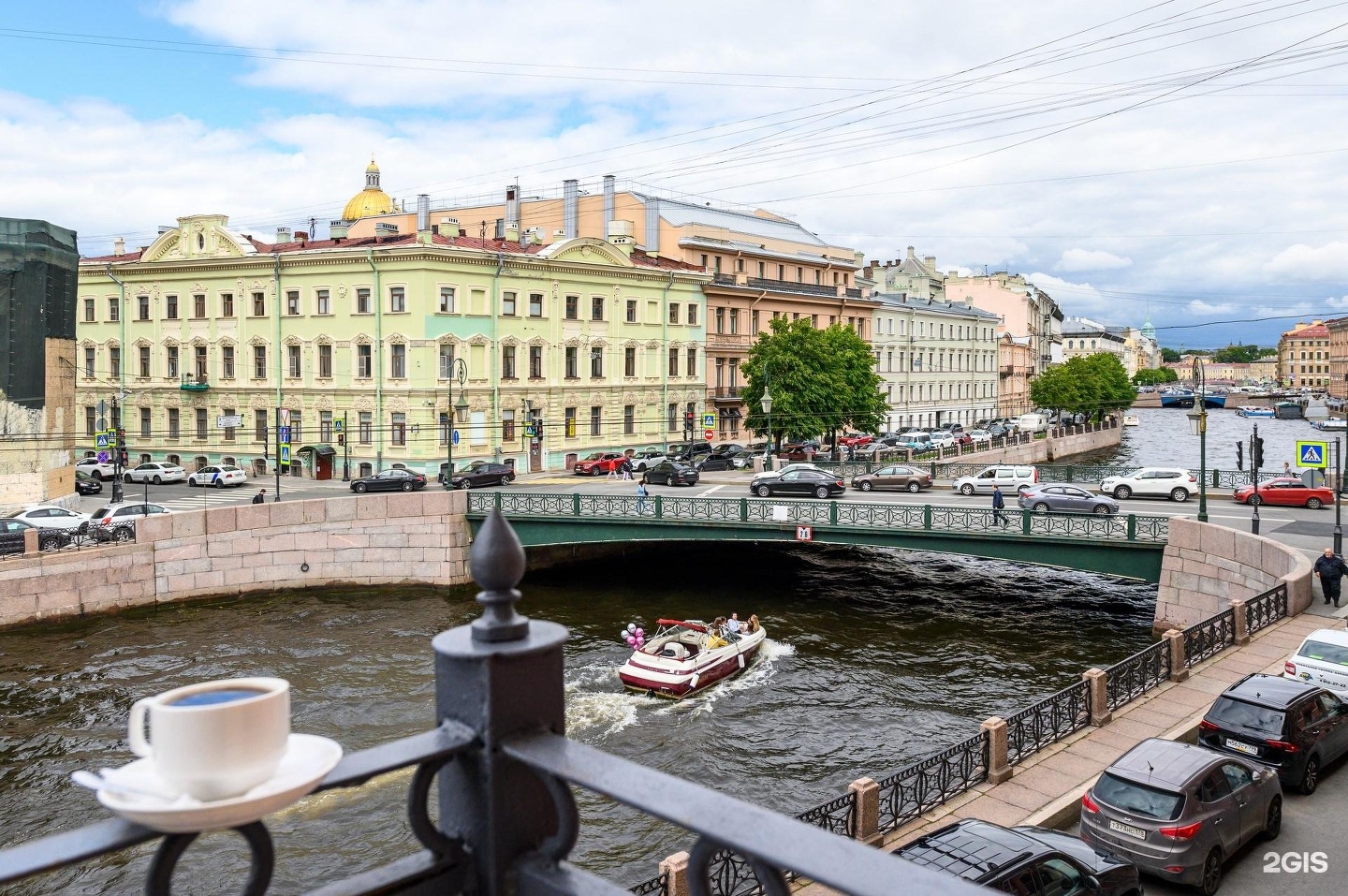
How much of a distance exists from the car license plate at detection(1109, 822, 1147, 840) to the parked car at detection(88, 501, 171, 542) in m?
28.7

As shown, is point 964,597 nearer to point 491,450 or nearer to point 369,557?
point 369,557

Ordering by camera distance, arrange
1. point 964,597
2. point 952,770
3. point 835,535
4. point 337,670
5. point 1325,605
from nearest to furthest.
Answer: point 952,770 → point 1325,605 → point 337,670 → point 835,535 → point 964,597

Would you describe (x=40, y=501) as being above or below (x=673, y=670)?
above

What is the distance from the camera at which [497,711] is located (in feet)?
7.87

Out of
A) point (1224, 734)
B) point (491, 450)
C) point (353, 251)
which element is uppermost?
point (353, 251)

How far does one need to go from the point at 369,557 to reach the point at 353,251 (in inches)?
759

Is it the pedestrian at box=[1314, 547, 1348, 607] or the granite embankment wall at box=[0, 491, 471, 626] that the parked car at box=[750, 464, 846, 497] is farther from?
the pedestrian at box=[1314, 547, 1348, 607]

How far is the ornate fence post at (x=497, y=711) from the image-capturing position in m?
2.40

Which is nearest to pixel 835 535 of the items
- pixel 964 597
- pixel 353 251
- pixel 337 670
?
pixel 964 597

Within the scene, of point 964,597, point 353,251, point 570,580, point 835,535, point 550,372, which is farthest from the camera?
point 550,372

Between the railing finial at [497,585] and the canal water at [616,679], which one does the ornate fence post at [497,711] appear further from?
the canal water at [616,679]

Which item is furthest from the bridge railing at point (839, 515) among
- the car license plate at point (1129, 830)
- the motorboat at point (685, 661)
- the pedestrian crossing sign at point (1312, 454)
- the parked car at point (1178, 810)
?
the car license plate at point (1129, 830)

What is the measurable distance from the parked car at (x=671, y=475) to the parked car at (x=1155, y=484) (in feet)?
54.5

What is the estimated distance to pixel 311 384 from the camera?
162 feet
